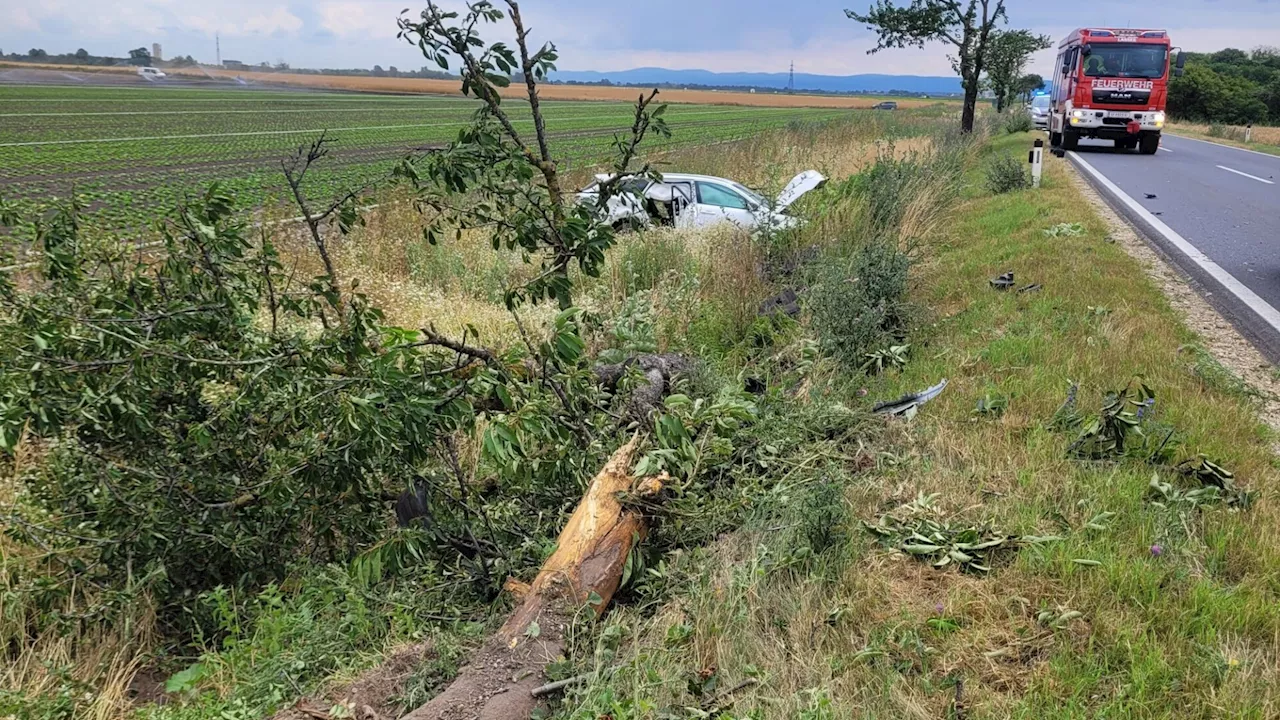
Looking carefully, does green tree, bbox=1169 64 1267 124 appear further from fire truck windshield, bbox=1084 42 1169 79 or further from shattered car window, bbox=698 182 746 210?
shattered car window, bbox=698 182 746 210

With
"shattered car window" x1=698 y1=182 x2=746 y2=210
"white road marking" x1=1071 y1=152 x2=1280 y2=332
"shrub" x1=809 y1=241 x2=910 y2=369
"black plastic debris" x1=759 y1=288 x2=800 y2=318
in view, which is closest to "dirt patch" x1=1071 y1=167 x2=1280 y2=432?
"white road marking" x1=1071 y1=152 x2=1280 y2=332

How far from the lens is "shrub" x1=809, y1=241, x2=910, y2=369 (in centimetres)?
582

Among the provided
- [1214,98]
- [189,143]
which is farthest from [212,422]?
[1214,98]

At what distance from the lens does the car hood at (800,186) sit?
10.4 meters

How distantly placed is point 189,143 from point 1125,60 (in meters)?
31.3

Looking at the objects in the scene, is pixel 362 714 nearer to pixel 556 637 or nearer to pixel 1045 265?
pixel 556 637

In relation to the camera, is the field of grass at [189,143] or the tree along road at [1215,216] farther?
the field of grass at [189,143]

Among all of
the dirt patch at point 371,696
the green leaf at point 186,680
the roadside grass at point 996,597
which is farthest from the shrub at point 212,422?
the roadside grass at point 996,597

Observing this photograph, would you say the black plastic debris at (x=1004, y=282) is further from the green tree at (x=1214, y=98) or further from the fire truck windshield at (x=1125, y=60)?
the green tree at (x=1214, y=98)

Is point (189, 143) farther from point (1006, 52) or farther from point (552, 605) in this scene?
point (552, 605)

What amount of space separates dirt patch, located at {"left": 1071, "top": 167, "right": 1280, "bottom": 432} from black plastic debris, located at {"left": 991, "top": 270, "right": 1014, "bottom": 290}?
1.19 metres

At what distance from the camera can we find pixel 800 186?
36.6 ft

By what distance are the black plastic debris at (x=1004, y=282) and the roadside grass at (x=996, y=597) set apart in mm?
2375

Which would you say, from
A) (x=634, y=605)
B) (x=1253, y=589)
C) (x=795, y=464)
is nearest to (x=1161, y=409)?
(x=1253, y=589)
